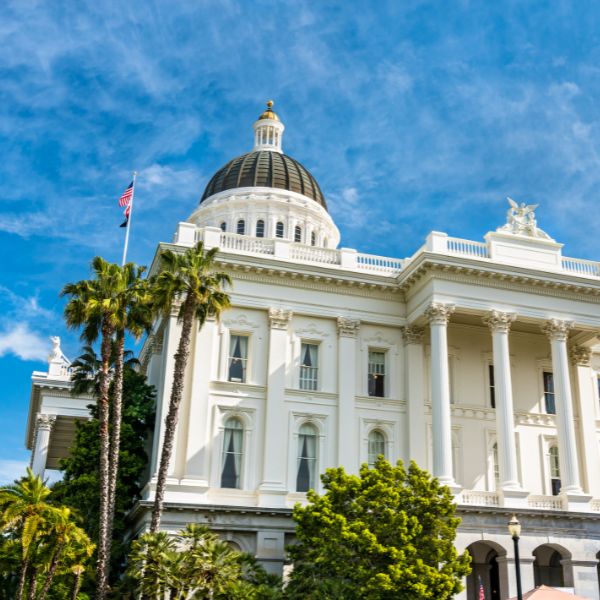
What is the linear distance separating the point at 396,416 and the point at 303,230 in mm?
22249

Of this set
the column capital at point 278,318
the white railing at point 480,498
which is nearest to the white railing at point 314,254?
the column capital at point 278,318

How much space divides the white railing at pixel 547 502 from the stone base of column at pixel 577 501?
277 millimetres

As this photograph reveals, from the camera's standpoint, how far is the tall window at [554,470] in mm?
41438

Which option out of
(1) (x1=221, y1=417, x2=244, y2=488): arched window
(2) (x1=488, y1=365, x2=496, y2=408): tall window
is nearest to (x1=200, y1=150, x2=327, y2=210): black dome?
(2) (x1=488, y1=365, x2=496, y2=408): tall window

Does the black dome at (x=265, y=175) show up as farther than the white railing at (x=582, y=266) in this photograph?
Yes

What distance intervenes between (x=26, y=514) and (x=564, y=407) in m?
24.0

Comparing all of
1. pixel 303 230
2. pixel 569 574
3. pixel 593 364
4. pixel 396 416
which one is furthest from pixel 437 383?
pixel 303 230

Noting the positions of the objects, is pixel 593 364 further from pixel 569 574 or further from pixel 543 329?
pixel 569 574

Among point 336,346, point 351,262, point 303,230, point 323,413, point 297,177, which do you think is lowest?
point 323,413

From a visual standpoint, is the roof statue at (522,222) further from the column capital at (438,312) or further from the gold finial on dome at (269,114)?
the gold finial on dome at (269,114)

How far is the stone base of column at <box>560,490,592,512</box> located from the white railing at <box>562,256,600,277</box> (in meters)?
11.5

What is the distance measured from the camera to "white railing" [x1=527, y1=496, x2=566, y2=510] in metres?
37.2

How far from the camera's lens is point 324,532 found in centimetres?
2938

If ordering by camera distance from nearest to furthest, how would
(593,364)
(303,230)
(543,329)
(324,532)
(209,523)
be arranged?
(324,532) < (209,523) < (543,329) < (593,364) < (303,230)
